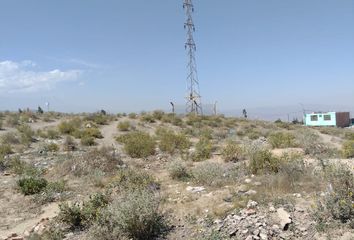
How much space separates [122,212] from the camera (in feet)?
21.7

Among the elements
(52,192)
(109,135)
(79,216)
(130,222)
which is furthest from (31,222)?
(109,135)

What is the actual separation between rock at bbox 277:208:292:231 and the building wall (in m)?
53.9

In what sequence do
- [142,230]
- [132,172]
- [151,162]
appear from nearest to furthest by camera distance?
[142,230]
[132,172]
[151,162]

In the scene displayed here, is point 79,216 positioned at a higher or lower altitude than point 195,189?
lower

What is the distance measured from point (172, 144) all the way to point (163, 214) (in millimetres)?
9052

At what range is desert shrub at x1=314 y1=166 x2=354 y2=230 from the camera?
6.02 meters

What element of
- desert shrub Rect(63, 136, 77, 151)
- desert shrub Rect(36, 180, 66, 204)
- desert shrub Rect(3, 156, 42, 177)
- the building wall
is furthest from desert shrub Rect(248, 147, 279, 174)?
the building wall

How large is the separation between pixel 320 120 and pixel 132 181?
54.5 metres

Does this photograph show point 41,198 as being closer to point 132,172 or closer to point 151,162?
point 132,172

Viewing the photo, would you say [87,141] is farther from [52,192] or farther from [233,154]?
[52,192]

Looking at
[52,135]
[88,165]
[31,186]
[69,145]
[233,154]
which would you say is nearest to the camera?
[31,186]

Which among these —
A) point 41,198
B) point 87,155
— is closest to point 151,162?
point 87,155

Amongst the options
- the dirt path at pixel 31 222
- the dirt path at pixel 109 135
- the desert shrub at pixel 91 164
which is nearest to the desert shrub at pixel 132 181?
the dirt path at pixel 31 222

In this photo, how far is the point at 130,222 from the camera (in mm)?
6480
